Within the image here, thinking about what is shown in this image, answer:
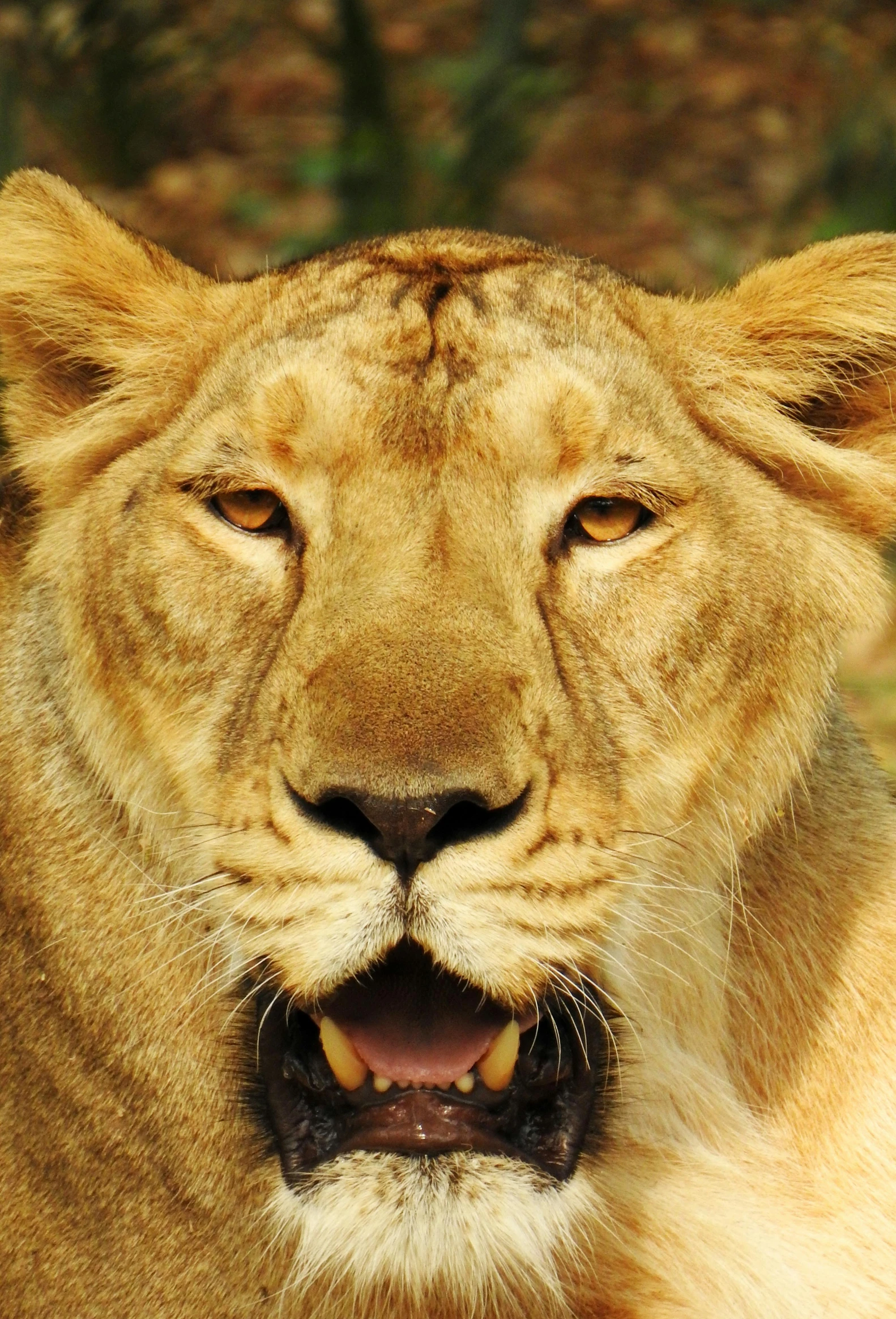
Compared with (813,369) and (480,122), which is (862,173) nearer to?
(480,122)

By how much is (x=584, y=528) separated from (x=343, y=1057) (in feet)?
2.94

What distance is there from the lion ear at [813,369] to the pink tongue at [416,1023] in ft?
3.85

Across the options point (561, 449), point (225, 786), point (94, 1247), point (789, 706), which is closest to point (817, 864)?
point (789, 706)

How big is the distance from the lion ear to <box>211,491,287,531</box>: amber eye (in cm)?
78

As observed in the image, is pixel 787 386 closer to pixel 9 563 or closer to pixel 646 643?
pixel 646 643

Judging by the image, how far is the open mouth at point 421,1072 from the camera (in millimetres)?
2336

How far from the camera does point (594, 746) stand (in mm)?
2516

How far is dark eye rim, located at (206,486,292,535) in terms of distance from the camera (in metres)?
2.74

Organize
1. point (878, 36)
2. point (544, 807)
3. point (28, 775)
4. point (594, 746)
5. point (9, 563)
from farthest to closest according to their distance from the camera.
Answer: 1. point (878, 36)
2. point (9, 563)
3. point (28, 775)
4. point (594, 746)
5. point (544, 807)

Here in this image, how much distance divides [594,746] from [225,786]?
54 cm

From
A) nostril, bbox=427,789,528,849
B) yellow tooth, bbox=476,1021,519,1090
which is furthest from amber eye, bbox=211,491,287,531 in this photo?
yellow tooth, bbox=476,1021,519,1090

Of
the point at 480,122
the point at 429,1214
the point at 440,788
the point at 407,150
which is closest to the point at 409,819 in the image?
the point at 440,788

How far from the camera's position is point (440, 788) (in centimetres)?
213

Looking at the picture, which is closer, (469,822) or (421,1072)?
(469,822)
